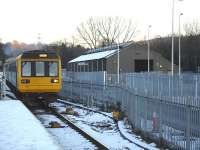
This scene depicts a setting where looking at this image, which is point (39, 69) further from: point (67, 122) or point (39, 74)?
point (67, 122)

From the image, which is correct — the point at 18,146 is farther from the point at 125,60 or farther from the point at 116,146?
the point at 125,60

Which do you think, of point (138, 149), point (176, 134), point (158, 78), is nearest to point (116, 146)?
point (138, 149)

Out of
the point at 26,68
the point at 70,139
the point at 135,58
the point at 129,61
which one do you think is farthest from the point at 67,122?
the point at 135,58

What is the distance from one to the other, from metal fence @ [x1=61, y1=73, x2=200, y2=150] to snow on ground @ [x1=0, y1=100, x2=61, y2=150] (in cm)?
302

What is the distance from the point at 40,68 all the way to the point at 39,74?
334 mm

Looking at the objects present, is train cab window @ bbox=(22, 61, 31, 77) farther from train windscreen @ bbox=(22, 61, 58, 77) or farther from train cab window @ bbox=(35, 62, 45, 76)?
train cab window @ bbox=(35, 62, 45, 76)

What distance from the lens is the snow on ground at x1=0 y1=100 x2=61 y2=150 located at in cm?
1193

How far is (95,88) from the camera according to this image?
102 ft

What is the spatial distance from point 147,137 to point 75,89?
21265 mm

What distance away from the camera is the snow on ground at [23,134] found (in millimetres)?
11933

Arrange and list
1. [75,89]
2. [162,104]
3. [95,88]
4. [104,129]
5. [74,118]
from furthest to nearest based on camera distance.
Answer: [75,89], [95,88], [74,118], [104,129], [162,104]

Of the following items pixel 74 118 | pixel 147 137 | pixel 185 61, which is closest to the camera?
pixel 147 137

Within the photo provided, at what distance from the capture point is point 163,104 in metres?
14.1

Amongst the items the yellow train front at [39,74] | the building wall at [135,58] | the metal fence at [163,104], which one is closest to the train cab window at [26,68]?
the yellow train front at [39,74]
